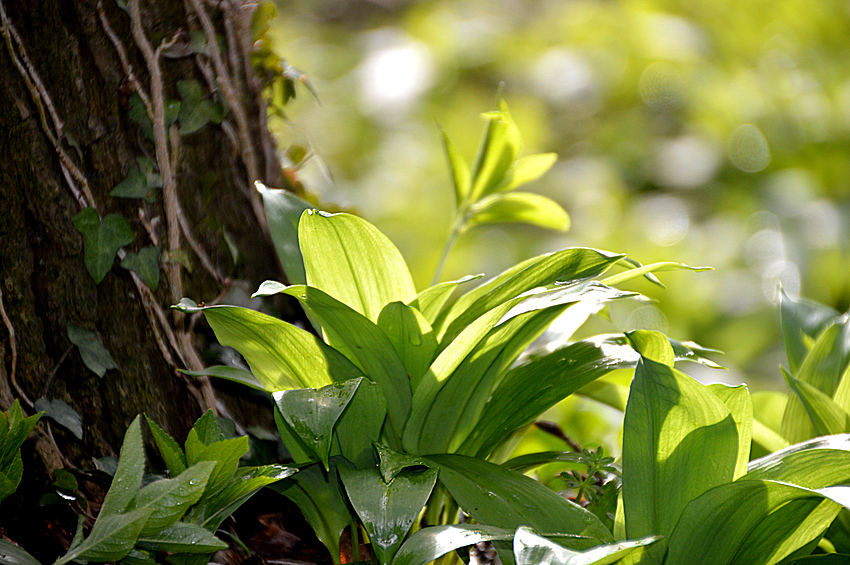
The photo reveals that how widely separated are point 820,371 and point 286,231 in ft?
2.17

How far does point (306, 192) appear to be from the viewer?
971 mm

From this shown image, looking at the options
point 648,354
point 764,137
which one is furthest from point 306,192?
point 764,137

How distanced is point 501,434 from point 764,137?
267cm

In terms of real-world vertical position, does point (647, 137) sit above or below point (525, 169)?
below

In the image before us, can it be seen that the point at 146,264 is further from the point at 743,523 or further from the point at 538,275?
the point at 743,523

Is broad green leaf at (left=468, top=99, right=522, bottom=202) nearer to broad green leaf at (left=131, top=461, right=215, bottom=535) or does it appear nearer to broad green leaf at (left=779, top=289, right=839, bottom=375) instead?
broad green leaf at (left=779, top=289, right=839, bottom=375)

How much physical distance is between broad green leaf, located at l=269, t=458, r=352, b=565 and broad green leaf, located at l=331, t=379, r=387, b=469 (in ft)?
Result: 0.06

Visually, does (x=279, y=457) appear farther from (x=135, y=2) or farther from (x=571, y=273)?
(x=135, y=2)

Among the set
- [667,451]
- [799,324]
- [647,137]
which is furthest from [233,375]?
[647,137]

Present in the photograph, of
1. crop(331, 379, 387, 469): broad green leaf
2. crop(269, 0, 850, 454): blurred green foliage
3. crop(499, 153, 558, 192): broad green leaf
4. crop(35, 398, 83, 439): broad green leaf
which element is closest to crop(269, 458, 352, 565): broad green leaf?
crop(331, 379, 387, 469): broad green leaf

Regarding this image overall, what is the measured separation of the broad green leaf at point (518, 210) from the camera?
2.68 ft

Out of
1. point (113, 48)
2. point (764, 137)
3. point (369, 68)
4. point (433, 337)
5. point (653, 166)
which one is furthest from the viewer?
point (369, 68)

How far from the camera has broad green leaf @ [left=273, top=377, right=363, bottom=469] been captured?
435 mm

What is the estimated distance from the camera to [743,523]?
47cm
